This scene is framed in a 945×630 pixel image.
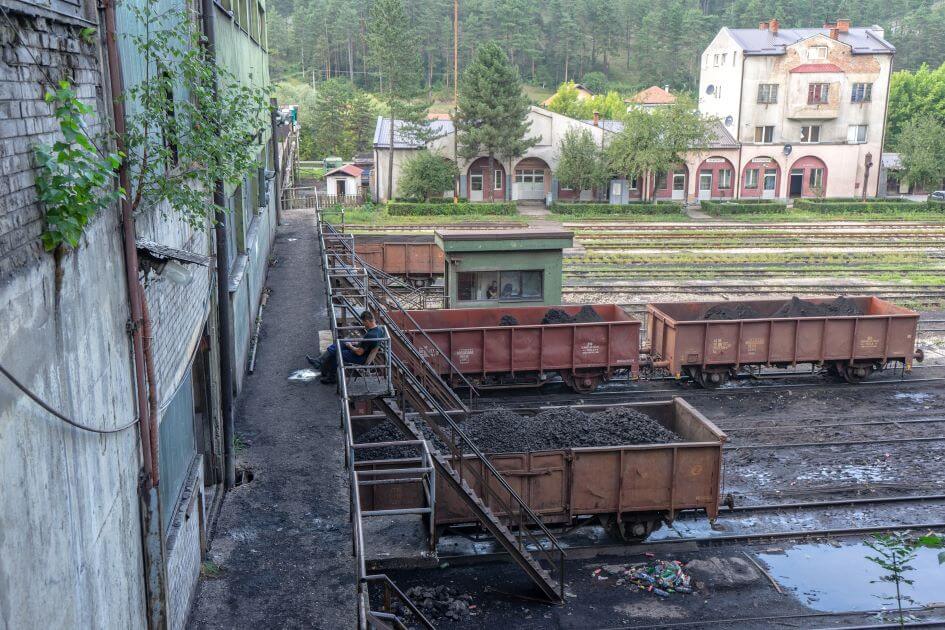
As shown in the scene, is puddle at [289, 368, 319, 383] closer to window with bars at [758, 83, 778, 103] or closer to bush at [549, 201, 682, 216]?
bush at [549, 201, 682, 216]

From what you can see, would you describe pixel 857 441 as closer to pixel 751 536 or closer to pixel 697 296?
pixel 751 536

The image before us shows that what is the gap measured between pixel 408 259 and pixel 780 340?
13.6 m

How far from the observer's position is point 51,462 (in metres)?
4.16

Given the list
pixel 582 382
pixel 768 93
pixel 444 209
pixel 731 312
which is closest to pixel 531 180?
pixel 444 209

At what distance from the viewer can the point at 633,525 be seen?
11.9m

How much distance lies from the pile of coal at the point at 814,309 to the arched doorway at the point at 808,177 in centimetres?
4433

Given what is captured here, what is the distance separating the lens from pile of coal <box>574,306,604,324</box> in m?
19.2

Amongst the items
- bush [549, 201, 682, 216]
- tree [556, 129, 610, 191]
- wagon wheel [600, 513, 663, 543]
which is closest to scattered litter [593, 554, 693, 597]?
wagon wheel [600, 513, 663, 543]

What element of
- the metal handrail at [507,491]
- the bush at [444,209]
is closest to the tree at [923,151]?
the bush at [444,209]

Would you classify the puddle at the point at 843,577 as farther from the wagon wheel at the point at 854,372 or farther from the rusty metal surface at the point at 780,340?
the wagon wheel at the point at 854,372

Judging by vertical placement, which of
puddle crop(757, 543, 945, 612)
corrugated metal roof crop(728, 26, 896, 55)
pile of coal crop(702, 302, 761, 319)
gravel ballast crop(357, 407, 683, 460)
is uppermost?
corrugated metal roof crop(728, 26, 896, 55)

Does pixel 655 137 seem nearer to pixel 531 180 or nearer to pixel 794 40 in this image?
pixel 531 180

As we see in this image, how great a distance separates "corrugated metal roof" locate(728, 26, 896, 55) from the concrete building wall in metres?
62.5

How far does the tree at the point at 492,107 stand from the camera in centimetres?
5378
